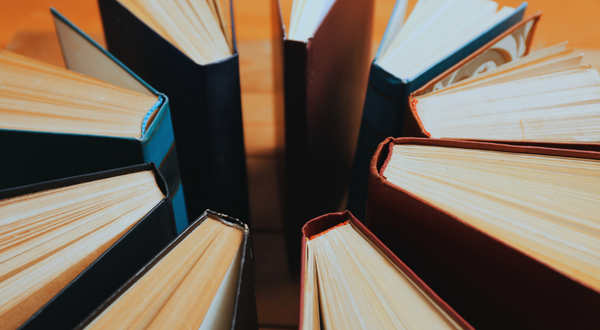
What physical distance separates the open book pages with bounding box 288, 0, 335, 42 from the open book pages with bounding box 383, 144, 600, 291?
0.58ft

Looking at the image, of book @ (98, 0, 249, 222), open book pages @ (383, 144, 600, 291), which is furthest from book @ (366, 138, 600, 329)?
book @ (98, 0, 249, 222)

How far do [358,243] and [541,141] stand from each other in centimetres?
21

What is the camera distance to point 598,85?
41cm

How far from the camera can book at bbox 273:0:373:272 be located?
425mm

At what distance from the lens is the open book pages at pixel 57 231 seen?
244 mm

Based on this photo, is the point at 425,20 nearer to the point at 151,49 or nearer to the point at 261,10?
the point at 151,49

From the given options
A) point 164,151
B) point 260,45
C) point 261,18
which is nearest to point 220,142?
point 164,151

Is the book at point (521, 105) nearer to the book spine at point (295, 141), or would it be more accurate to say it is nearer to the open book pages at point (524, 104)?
the open book pages at point (524, 104)

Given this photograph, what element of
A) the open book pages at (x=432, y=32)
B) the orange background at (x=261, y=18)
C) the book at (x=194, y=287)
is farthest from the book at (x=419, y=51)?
the orange background at (x=261, y=18)

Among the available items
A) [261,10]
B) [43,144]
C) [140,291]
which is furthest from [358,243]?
[261,10]

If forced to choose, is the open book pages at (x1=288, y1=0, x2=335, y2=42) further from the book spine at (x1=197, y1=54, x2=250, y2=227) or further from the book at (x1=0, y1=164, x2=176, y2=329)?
the book at (x1=0, y1=164, x2=176, y2=329)

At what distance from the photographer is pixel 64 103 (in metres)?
0.37

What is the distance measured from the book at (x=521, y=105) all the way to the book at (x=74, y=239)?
0.89 ft

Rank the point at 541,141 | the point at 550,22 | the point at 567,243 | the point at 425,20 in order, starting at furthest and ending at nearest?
the point at 550,22 → the point at 425,20 → the point at 541,141 → the point at 567,243
